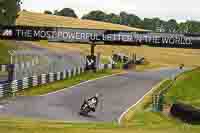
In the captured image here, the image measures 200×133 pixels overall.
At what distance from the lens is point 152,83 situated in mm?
42188

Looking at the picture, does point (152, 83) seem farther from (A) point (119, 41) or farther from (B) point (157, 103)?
(B) point (157, 103)

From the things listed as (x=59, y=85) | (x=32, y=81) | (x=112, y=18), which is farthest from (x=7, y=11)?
(x=112, y=18)

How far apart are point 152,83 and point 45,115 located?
1895cm

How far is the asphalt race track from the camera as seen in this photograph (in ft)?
81.0

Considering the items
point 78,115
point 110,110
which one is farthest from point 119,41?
point 78,115

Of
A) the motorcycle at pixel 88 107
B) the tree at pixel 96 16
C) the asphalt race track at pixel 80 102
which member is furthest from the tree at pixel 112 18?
the motorcycle at pixel 88 107

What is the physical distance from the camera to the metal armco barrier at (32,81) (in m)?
29.8

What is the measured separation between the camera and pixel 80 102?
29250mm

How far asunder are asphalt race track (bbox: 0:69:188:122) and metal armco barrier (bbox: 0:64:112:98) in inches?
35.4

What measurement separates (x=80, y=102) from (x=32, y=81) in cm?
537

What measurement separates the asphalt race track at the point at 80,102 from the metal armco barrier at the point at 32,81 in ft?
2.95

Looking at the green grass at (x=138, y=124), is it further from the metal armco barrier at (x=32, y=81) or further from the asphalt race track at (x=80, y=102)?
the metal armco barrier at (x=32, y=81)

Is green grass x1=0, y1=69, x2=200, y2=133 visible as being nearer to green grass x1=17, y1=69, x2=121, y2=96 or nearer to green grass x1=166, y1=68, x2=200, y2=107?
green grass x1=166, y1=68, x2=200, y2=107

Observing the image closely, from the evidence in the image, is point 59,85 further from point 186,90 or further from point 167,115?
point 167,115
